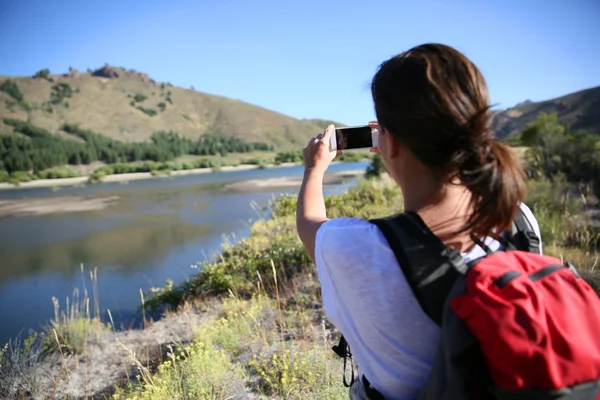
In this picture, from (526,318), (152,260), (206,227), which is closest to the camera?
(526,318)

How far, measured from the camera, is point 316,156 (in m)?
1.30

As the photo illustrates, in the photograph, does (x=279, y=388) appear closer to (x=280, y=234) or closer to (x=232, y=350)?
(x=232, y=350)

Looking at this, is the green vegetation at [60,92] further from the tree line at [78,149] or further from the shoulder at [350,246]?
the shoulder at [350,246]

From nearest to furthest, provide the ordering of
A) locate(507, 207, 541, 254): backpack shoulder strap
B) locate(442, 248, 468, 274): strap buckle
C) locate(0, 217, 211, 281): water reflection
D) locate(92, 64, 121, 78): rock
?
locate(442, 248, 468, 274): strap buckle
locate(507, 207, 541, 254): backpack shoulder strap
locate(0, 217, 211, 281): water reflection
locate(92, 64, 121, 78): rock

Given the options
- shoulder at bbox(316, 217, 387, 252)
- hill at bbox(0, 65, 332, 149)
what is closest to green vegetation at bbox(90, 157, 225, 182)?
hill at bbox(0, 65, 332, 149)

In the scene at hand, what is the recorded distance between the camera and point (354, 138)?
55.4 inches

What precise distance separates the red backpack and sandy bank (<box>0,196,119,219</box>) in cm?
1725

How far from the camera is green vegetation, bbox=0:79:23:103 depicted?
68.9 meters

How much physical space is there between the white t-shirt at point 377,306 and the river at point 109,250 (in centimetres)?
494

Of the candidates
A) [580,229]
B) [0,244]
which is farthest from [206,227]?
[580,229]

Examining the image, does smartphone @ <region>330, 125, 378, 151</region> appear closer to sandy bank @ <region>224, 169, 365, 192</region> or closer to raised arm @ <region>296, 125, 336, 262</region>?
raised arm @ <region>296, 125, 336, 262</region>

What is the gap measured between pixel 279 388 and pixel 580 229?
523cm

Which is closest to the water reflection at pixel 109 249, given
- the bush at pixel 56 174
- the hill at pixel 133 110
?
the bush at pixel 56 174

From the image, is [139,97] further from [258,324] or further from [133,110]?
[258,324]
